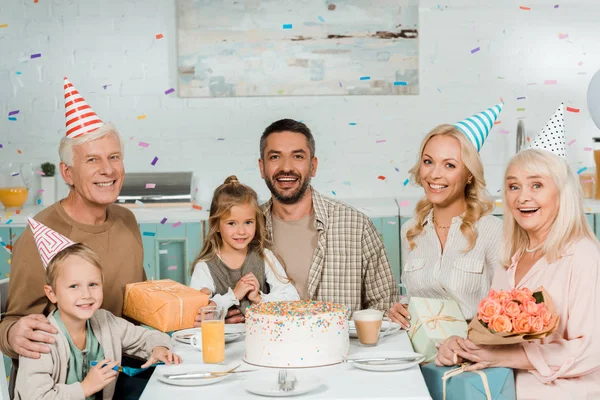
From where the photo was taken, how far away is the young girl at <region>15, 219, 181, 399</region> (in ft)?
7.23

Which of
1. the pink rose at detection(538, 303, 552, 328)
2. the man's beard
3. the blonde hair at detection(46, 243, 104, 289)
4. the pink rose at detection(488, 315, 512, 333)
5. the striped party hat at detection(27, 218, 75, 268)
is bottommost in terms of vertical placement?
the pink rose at detection(488, 315, 512, 333)

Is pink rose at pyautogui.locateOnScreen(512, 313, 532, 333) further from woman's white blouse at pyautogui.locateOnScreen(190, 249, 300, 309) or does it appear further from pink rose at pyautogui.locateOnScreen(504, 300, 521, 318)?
woman's white blouse at pyautogui.locateOnScreen(190, 249, 300, 309)

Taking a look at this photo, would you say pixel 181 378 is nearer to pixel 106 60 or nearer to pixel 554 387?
pixel 554 387

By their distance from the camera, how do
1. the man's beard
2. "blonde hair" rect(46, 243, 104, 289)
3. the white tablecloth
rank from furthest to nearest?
the man's beard
"blonde hair" rect(46, 243, 104, 289)
the white tablecloth

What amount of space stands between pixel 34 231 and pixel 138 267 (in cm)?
51

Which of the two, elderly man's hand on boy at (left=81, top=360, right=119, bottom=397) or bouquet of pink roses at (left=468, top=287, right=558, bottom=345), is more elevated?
bouquet of pink roses at (left=468, top=287, right=558, bottom=345)

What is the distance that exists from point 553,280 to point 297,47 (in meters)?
2.63

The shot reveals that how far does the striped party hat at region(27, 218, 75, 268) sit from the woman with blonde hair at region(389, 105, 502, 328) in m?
1.23

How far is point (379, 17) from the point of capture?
4586 millimetres

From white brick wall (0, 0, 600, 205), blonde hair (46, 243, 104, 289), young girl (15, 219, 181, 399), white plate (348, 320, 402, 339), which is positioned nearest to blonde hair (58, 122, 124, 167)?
young girl (15, 219, 181, 399)

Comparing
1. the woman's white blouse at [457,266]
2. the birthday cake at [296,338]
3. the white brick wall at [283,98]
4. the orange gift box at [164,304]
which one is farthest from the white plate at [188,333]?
the white brick wall at [283,98]

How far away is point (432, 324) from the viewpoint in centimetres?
245

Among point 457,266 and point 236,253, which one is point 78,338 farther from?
point 457,266

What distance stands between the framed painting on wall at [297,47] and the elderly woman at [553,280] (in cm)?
225
